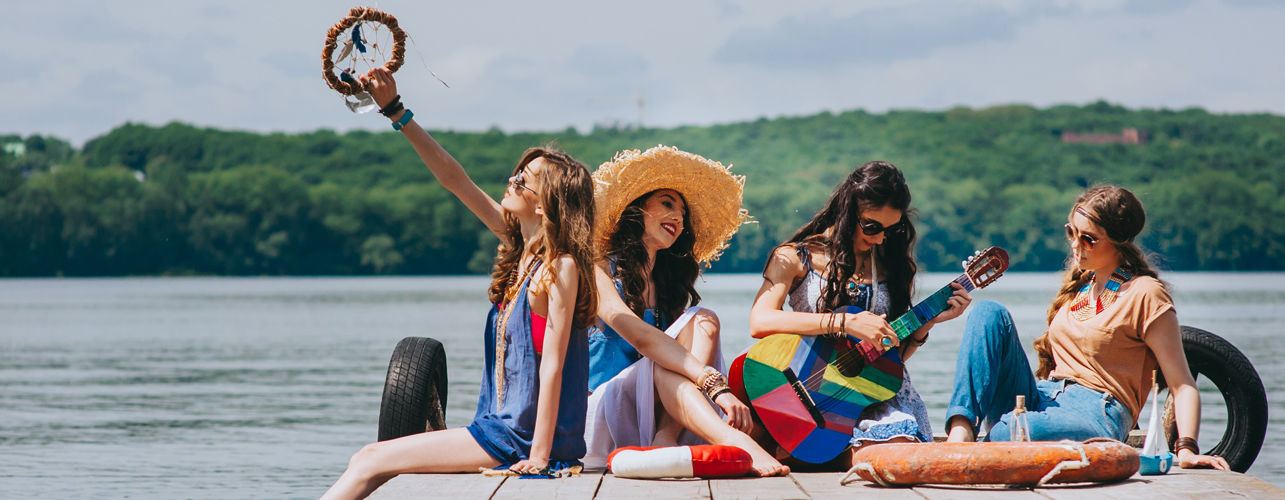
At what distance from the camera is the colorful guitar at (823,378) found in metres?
5.44

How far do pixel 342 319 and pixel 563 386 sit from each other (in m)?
38.4

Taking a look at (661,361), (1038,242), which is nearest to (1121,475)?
(661,361)

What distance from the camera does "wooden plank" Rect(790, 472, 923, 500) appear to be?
4.40 m

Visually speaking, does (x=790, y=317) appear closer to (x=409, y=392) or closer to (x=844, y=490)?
(x=844, y=490)

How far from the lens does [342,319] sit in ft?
139

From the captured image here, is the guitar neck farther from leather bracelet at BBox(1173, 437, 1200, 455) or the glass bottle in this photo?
leather bracelet at BBox(1173, 437, 1200, 455)

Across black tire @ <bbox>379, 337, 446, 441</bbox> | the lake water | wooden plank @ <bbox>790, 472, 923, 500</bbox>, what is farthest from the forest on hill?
wooden plank @ <bbox>790, 472, 923, 500</bbox>

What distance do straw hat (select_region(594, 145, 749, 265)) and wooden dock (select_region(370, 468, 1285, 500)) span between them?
1.47m

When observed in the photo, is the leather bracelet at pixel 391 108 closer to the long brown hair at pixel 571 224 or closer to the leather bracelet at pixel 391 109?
the leather bracelet at pixel 391 109

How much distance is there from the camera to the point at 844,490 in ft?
14.9

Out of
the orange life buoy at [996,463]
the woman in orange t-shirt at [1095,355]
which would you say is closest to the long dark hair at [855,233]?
the woman in orange t-shirt at [1095,355]

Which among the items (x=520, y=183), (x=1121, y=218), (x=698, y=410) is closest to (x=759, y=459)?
(x=698, y=410)

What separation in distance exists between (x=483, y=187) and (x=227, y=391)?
9366 centimetres

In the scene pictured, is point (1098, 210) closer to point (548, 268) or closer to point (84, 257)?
point (548, 268)
